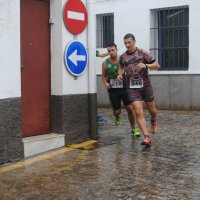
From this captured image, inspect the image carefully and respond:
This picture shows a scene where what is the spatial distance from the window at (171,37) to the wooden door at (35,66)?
663 centimetres

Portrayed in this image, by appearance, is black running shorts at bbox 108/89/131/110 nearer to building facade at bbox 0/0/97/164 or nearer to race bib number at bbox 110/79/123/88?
race bib number at bbox 110/79/123/88

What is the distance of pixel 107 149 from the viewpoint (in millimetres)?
7250

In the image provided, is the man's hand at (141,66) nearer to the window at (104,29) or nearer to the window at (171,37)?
the window at (171,37)

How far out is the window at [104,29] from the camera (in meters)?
14.6

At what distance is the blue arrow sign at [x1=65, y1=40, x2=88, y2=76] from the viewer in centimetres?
738

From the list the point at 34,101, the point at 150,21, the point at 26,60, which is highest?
the point at 150,21

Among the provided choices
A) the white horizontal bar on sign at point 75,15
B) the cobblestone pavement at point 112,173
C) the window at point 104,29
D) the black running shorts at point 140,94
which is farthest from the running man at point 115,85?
the window at point 104,29

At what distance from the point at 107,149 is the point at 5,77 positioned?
2.07m

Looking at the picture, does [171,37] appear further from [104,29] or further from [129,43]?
[129,43]

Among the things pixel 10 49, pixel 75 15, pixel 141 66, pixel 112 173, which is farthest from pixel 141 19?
pixel 112 173

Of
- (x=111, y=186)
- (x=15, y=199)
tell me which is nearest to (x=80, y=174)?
(x=111, y=186)

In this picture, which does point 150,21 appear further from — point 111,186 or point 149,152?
point 111,186

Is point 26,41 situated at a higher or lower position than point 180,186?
higher

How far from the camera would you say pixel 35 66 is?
716cm
